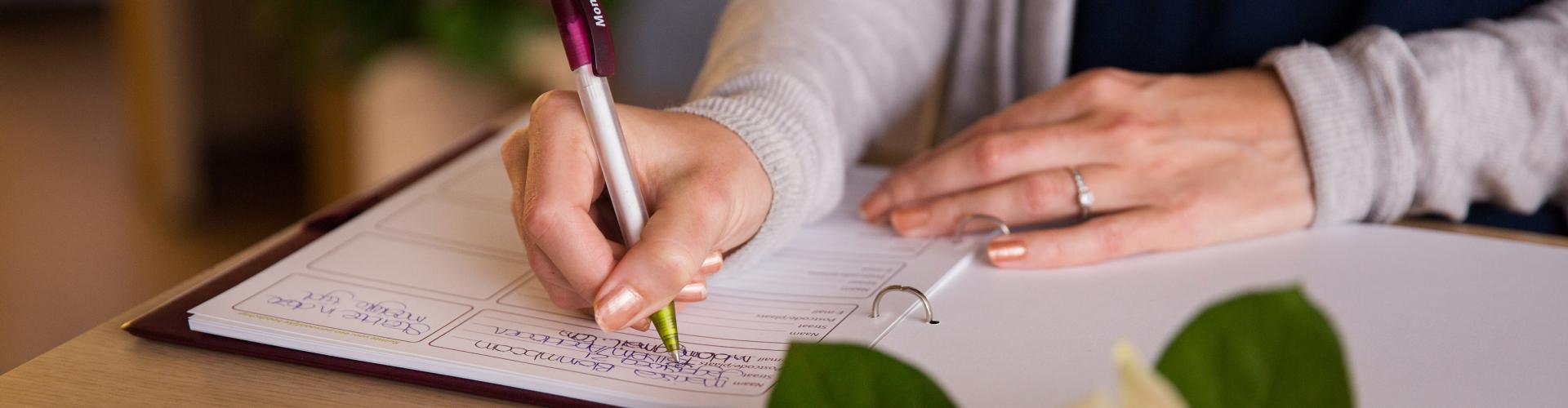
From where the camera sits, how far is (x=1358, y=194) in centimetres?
67

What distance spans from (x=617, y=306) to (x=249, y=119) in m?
2.52

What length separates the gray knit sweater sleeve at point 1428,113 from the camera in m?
0.68

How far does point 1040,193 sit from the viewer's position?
0.68 m

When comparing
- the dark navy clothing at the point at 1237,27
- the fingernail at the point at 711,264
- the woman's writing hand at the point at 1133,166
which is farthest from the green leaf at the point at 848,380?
the dark navy clothing at the point at 1237,27

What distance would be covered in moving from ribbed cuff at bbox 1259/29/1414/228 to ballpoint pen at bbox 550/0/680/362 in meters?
0.40

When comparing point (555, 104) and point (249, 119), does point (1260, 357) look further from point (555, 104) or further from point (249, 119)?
point (249, 119)

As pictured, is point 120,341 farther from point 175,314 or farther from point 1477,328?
point 1477,328

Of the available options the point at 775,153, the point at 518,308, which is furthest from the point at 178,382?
the point at 775,153

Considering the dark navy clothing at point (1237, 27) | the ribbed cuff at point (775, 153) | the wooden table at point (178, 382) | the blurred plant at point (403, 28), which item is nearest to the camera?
the wooden table at point (178, 382)

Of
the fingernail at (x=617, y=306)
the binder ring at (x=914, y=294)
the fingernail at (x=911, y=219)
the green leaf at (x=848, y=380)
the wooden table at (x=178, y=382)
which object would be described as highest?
the green leaf at (x=848, y=380)

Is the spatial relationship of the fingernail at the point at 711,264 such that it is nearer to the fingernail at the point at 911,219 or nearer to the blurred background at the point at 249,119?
the fingernail at the point at 911,219

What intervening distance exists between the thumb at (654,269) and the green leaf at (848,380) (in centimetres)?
20

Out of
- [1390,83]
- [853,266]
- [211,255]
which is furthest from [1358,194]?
[211,255]

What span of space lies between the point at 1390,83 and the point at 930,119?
1.39ft
